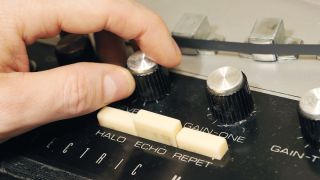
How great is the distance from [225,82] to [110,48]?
276 millimetres

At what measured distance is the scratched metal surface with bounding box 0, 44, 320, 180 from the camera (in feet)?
2.28

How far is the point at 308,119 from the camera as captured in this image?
66cm

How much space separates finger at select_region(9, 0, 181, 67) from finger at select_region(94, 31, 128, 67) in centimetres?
7

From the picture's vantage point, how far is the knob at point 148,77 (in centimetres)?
81

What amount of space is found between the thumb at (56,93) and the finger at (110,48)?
0.37 ft

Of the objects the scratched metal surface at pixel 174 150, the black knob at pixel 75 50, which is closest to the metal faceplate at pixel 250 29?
the scratched metal surface at pixel 174 150

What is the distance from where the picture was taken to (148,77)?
2.67 feet

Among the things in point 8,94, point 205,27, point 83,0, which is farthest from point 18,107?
point 205,27

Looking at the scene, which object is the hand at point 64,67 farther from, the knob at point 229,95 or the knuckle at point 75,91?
the knob at point 229,95

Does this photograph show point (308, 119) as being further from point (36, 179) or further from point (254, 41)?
point (36, 179)

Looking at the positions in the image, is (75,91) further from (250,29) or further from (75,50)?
(250,29)

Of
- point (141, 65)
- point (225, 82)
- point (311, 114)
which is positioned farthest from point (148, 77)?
point (311, 114)

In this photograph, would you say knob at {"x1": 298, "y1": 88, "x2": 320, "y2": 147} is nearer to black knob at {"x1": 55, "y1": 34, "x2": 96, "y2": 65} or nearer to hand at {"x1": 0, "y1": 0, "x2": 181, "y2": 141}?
hand at {"x1": 0, "y1": 0, "x2": 181, "y2": 141}

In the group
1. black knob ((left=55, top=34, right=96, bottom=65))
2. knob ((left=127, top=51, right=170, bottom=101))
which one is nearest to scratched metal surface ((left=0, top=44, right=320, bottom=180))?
knob ((left=127, top=51, right=170, bottom=101))
